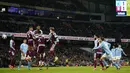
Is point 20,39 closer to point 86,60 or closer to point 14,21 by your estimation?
point 14,21

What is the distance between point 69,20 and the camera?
59.1 meters

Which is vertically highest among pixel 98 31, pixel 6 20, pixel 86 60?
pixel 6 20

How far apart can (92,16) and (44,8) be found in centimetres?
1162

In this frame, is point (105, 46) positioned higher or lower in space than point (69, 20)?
higher

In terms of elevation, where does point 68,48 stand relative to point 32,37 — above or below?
below

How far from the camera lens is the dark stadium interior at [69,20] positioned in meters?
50.1

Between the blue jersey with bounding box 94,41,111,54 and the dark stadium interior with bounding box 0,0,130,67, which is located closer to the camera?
the blue jersey with bounding box 94,41,111,54

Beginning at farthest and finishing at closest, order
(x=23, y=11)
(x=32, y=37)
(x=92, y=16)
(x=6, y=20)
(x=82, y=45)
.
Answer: (x=92, y=16)
(x=82, y=45)
(x=23, y=11)
(x=6, y=20)
(x=32, y=37)

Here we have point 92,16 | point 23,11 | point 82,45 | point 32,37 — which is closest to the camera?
point 32,37

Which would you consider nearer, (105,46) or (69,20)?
(105,46)

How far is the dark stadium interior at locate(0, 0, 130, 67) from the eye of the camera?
5006 centimetres

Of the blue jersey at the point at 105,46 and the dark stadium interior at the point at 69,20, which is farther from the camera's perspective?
the dark stadium interior at the point at 69,20

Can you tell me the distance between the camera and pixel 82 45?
5875 cm

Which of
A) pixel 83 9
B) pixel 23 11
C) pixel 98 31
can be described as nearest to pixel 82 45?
pixel 98 31
